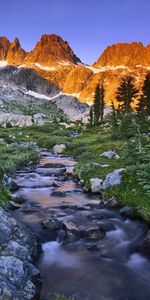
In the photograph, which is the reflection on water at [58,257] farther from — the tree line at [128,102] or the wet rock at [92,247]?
the tree line at [128,102]

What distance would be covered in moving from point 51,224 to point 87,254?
3.21 m

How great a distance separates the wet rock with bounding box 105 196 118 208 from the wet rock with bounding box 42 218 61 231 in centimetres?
443

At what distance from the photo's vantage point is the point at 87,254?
14750mm

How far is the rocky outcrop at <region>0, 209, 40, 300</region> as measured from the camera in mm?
10352

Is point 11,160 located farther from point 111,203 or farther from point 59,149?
point 111,203

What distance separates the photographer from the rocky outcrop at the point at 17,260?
1035 centimetres

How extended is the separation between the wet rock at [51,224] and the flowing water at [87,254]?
10.7 inches

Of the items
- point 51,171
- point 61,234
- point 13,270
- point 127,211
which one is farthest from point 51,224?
point 51,171

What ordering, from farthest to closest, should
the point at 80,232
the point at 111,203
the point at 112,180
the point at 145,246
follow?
the point at 112,180 → the point at 111,203 → the point at 80,232 → the point at 145,246

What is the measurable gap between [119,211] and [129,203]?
0.79m

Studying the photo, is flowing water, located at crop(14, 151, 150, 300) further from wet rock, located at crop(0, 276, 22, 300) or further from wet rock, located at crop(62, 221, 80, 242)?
wet rock, located at crop(0, 276, 22, 300)

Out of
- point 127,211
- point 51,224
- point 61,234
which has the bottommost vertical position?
point 61,234

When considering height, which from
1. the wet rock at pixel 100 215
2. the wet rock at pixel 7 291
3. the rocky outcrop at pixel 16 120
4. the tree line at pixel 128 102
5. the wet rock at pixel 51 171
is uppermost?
the tree line at pixel 128 102

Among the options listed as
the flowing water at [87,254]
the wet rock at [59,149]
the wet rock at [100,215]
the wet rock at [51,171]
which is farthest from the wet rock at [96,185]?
the wet rock at [59,149]
